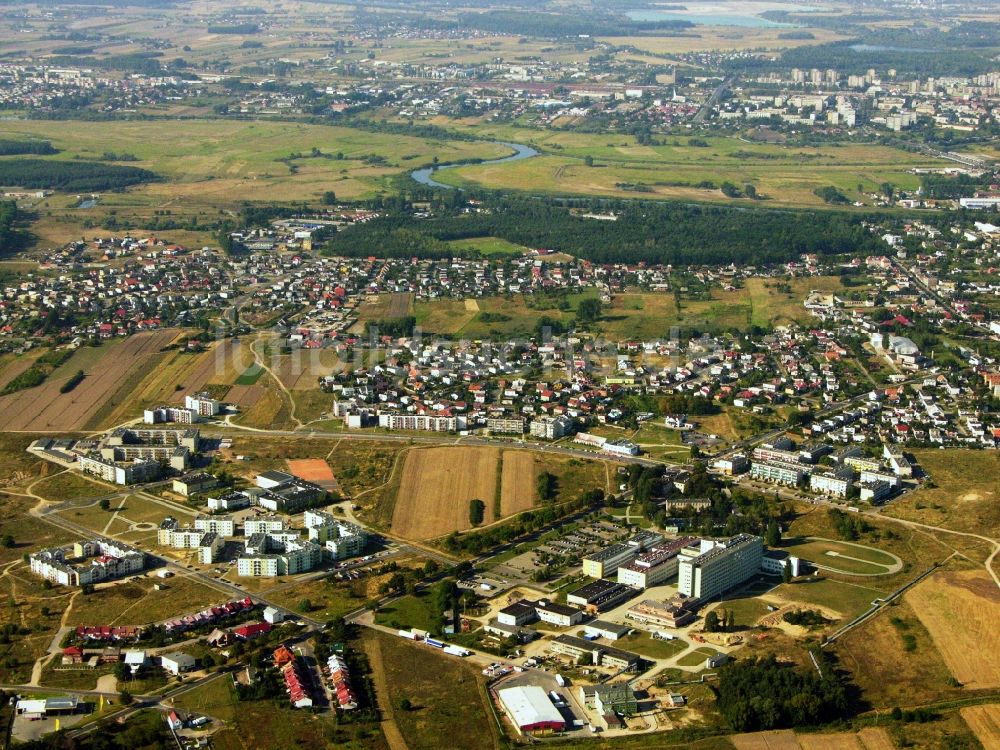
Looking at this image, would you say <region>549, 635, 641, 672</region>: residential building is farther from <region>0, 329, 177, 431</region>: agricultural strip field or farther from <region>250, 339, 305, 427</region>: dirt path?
<region>0, 329, 177, 431</region>: agricultural strip field

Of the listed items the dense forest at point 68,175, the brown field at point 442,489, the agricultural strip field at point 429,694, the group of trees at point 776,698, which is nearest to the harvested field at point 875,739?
the group of trees at point 776,698

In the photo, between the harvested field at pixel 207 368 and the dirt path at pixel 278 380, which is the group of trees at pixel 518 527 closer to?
the dirt path at pixel 278 380

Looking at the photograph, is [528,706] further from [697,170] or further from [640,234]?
[697,170]

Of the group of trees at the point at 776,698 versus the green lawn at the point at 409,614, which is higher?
the group of trees at the point at 776,698

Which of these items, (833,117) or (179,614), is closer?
(179,614)

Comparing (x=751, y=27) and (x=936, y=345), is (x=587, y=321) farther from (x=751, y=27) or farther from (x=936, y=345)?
(x=751, y=27)

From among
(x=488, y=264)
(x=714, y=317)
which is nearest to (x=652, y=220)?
(x=488, y=264)
